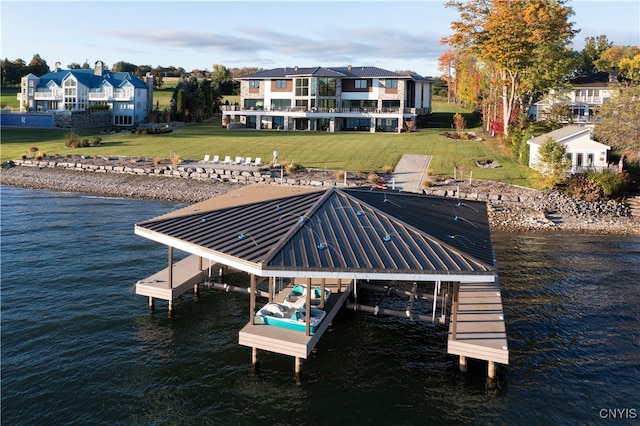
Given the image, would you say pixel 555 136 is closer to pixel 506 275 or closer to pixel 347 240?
pixel 506 275

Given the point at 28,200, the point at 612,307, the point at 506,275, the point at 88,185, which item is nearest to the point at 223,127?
the point at 88,185

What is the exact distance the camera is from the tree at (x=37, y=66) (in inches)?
4823

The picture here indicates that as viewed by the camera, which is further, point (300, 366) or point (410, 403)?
point (300, 366)

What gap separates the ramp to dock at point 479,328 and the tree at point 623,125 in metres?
28.0

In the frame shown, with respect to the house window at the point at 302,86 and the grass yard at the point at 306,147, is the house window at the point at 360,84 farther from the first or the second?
the grass yard at the point at 306,147

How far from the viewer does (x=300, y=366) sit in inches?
667

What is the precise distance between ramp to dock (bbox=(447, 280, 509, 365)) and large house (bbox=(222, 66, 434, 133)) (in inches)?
2157

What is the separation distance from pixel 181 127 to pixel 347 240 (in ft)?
219

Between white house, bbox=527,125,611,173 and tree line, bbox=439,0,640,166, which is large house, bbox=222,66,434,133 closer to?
tree line, bbox=439,0,640,166

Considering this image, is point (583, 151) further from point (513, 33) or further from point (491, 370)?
point (491, 370)

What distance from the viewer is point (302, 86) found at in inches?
3009

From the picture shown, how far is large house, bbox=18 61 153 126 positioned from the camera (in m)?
84.4

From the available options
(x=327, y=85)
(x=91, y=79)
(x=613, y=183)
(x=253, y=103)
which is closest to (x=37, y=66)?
(x=91, y=79)

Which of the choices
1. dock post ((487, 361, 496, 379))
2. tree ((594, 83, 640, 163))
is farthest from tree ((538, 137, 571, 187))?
dock post ((487, 361, 496, 379))
